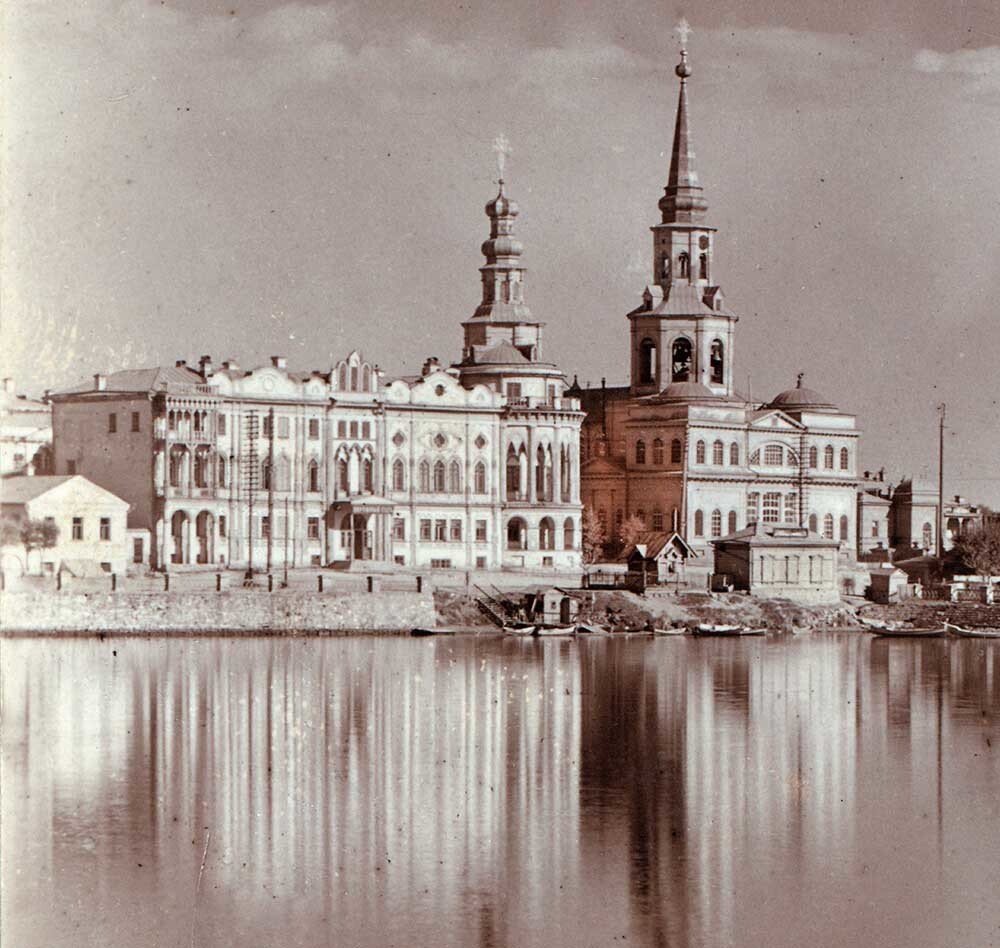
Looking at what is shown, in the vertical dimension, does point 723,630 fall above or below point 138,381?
below

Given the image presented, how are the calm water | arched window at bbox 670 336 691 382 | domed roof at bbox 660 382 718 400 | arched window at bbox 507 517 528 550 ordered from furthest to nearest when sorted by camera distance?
arched window at bbox 670 336 691 382
domed roof at bbox 660 382 718 400
arched window at bbox 507 517 528 550
the calm water

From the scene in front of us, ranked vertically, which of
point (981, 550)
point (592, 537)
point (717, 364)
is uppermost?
point (717, 364)

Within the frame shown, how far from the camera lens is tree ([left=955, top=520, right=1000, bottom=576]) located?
316ft

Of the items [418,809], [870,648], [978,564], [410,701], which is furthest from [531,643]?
[418,809]

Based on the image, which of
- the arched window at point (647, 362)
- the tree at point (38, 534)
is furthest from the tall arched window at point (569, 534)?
the tree at point (38, 534)

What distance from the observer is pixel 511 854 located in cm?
4041

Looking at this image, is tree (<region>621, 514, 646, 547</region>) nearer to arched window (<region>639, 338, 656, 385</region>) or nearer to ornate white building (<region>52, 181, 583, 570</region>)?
ornate white building (<region>52, 181, 583, 570</region>)

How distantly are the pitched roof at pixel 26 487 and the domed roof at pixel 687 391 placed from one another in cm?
3060

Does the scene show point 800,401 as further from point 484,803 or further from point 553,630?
point 484,803

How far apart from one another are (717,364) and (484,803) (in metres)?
63.7

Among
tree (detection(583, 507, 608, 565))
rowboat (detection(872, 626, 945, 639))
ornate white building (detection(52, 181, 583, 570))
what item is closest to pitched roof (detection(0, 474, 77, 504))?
A: ornate white building (detection(52, 181, 583, 570))

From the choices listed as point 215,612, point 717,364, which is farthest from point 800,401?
point 215,612

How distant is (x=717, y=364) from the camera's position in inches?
4208

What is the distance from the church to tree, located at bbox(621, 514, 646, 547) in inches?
29.7
